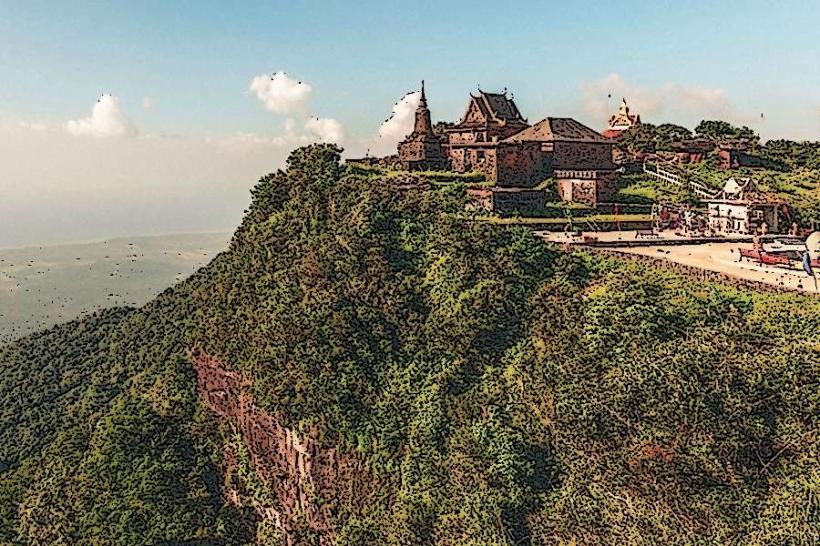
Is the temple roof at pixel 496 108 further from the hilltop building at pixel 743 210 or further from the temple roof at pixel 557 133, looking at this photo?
the hilltop building at pixel 743 210

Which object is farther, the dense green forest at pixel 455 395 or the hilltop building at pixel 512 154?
the hilltop building at pixel 512 154

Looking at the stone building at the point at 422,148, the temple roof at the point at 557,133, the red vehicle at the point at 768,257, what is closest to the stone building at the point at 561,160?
the temple roof at the point at 557,133

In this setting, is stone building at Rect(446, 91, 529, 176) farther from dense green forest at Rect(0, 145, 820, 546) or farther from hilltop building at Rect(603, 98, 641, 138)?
hilltop building at Rect(603, 98, 641, 138)

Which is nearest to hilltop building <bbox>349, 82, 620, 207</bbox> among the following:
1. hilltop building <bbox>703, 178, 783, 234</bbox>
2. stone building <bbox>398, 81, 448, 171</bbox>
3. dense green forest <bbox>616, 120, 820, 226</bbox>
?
stone building <bbox>398, 81, 448, 171</bbox>

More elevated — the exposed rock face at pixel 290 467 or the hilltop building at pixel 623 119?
the hilltop building at pixel 623 119

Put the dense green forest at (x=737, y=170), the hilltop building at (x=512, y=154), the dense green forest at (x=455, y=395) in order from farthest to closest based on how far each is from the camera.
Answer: the dense green forest at (x=737, y=170) < the hilltop building at (x=512, y=154) < the dense green forest at (x=455, y=395)
